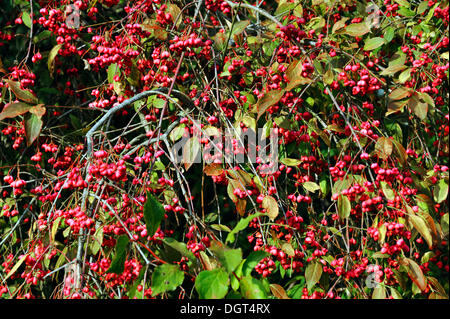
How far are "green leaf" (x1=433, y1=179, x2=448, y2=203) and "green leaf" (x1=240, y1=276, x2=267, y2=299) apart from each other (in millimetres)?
900

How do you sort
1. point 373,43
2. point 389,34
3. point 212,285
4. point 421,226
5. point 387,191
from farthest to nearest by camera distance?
point 389,34, point 373,43, point 387,191, point 421,226, point 212,285

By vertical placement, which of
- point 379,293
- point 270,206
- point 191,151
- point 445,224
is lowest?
point 379,293

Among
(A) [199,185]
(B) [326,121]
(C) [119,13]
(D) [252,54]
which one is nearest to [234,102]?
(D) [252,54]

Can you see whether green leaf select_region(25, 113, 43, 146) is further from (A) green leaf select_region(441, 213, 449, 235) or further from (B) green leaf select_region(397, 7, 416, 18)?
(B) green leaf select_region(397, 7, 416, 18)

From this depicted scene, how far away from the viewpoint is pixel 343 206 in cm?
186

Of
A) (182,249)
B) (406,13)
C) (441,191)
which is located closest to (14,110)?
(182,249)

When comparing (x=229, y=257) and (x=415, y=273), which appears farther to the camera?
(x=415, y=273)

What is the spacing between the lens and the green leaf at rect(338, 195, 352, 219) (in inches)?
73.0

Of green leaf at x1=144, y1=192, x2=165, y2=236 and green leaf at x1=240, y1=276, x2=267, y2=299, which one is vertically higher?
green leaf at x1=144, y1=192, x2=165, y2=236

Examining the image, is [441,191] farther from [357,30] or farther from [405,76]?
[357,30]

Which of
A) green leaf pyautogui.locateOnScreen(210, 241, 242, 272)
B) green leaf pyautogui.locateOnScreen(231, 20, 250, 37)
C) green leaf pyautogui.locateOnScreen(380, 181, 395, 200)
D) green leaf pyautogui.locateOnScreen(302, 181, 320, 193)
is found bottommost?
green leaf pyautogui.locateOnScreen(302, 181, 320, 193)

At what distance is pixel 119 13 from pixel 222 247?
7.09ft

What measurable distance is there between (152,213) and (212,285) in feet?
0.87

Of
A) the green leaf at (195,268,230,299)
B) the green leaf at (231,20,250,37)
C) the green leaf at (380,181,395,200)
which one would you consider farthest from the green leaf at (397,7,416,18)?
the green leaf at (195,268,230,299)
